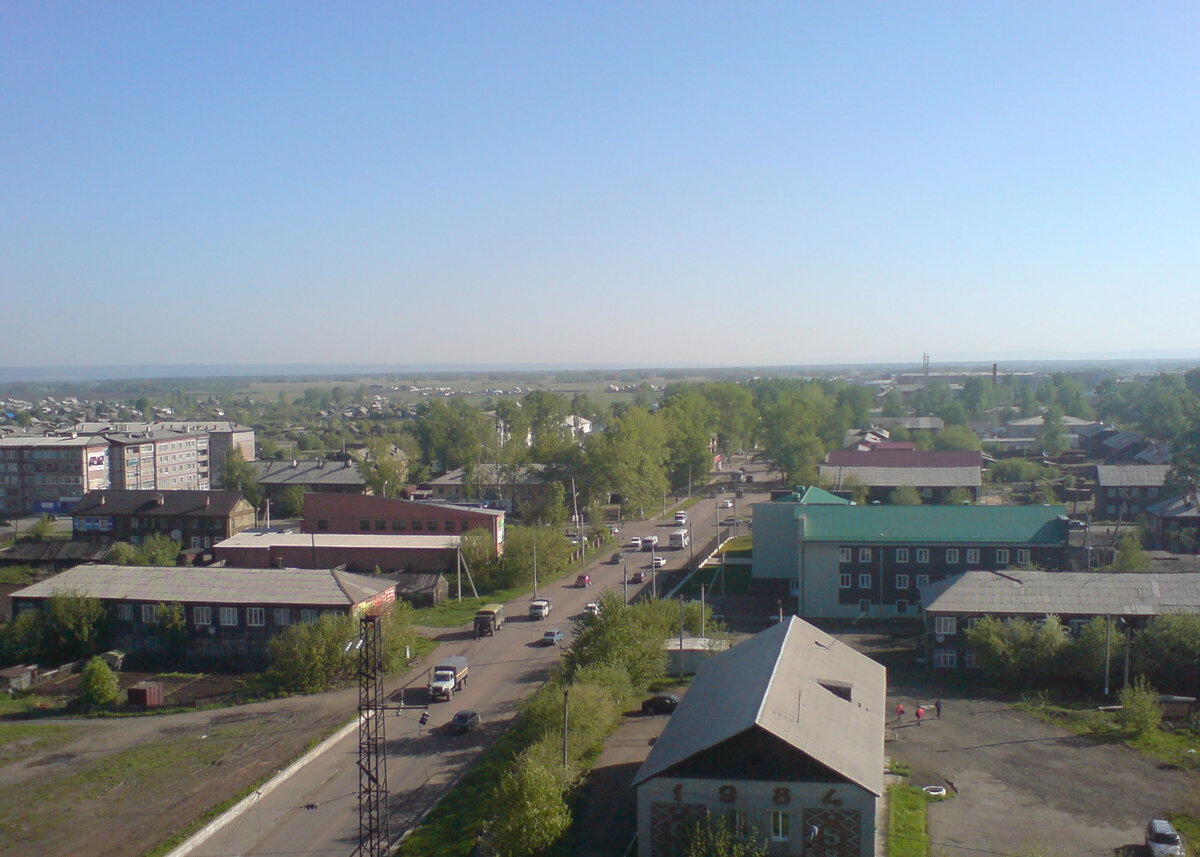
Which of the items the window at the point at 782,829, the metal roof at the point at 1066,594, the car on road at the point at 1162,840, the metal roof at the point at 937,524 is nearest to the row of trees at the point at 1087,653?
the metal roof at the point at 1066,594

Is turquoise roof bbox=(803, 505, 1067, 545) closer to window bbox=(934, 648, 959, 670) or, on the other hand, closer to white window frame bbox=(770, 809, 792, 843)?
window bbox=(934, 648, 959, 670)

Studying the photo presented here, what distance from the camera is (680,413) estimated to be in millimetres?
55625

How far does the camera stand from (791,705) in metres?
13.8

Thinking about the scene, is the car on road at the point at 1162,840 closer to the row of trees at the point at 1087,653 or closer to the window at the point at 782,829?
the window at the point at 782,829

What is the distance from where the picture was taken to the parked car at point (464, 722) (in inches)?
733

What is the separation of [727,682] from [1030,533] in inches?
604

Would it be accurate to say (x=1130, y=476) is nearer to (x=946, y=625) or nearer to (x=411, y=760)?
(x=946, y=625)

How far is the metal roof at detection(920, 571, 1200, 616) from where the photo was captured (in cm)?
2119

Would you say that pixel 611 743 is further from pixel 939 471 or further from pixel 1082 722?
pixel 939 471

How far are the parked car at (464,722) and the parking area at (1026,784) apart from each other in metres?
7.87

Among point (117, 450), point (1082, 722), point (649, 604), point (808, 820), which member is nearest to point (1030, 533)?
point (1082, 722)

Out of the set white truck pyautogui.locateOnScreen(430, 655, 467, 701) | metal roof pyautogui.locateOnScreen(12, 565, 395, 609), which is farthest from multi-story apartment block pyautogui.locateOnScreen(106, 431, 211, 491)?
white truck pyautogui.locateOnScreen(430, 655, 467, 701)

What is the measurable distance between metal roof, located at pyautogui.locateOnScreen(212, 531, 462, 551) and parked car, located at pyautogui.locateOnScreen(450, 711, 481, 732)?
1381 centimetres

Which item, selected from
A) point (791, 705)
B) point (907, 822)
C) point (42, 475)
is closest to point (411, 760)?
point (791, 705)
